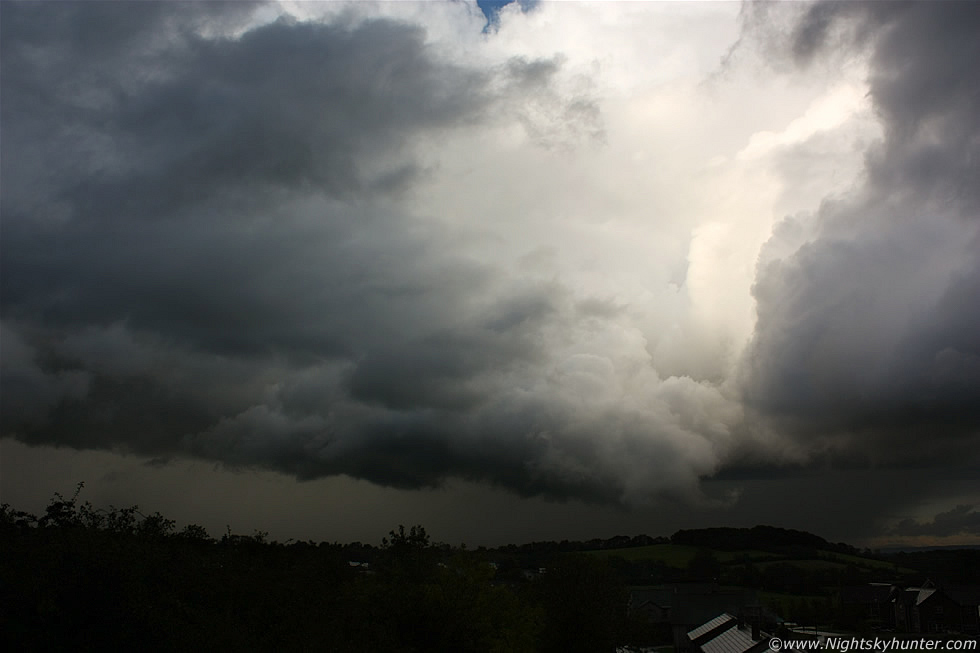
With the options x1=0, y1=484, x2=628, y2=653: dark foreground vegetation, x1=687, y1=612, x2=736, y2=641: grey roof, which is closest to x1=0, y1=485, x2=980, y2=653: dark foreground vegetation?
x1=0, y1=484, x2=628, y2=653: dark foreground vegetation

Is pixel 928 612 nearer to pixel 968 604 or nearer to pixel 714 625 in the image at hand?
pixel 968 604

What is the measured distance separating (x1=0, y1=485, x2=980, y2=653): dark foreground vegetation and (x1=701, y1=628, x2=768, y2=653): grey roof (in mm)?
10870

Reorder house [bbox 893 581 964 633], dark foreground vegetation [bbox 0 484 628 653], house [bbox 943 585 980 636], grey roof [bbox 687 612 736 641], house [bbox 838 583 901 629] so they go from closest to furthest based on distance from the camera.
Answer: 1. dark foreground vegetation [bbox 0 484 628 653]
2. grey roof [bbox 687 612 736 641]
3. house [bbox 943 585 980 636]
4. house [bbox 893 581 964 633]
5. house [bbox 838 583 901 629]

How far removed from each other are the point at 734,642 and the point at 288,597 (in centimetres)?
3967

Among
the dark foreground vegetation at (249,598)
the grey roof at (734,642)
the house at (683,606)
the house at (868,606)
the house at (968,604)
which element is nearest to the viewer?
the dark foreground vegetation at (249,598)

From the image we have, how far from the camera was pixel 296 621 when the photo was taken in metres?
39.1

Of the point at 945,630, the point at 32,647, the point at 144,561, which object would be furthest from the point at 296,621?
the point at 945,630

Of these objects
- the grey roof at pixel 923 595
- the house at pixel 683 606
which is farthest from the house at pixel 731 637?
the grey roof at pixel 923 595

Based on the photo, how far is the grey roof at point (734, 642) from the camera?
54.8 metres

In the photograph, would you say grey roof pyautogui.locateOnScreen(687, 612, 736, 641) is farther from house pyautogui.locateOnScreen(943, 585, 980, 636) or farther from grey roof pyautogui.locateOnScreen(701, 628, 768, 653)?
house pyautogui.locateOnScreen(943, 585, 980, 636)

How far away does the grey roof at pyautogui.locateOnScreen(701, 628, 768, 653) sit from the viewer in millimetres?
54750

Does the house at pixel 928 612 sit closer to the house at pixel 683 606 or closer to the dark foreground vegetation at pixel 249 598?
the house at pixel 683 606

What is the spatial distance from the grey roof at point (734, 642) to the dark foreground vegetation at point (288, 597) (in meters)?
10.9

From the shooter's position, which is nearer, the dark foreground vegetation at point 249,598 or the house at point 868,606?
the dark foreground vegetation at point 249,598
